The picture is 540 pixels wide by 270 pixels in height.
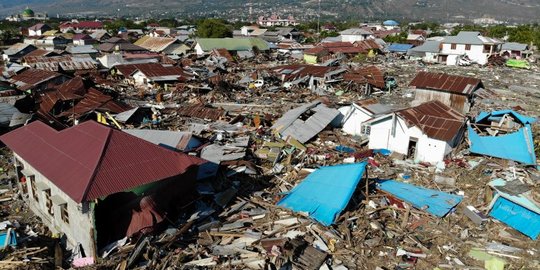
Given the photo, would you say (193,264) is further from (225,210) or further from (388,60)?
(388,60)

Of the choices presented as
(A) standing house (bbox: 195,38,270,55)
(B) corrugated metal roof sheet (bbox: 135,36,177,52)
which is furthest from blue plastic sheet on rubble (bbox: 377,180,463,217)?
(B) corrugated metal roof sheet (bbox: 135,36,177,52)

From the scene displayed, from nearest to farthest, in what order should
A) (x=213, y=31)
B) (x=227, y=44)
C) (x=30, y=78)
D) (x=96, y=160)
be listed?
1. (x=96, y=160)
2. (x=30, y=78)
3. (x=227, y=44)
4. (x=213, y=31)

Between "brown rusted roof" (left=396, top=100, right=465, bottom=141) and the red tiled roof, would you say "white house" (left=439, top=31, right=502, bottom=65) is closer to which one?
"brown rusted roof" (left=396, top=100, right=465, bottom=141)

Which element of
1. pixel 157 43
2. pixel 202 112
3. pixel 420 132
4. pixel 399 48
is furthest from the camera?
pixel 399 48

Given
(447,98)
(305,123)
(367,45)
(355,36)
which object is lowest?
(355,36)

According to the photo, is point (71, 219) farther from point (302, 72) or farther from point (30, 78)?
point (302, 72)

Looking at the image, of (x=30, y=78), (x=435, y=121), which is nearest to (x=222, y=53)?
(x=30, y=78)

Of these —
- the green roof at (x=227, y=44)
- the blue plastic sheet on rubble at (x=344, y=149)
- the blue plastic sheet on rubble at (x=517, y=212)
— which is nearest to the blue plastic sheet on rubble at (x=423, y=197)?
the blue plastic sheet on rubble at (x=517, y=212)
